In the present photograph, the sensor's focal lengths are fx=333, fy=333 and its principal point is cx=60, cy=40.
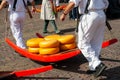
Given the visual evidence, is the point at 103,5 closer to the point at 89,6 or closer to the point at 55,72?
the point at 89,6

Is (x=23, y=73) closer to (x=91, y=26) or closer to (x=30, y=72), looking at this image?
(x=30, y=72)

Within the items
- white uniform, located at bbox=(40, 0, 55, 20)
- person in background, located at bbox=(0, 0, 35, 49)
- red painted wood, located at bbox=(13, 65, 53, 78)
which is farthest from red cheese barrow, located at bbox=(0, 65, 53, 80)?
white uniform, located at bbox=(40, 0, 55, 20)

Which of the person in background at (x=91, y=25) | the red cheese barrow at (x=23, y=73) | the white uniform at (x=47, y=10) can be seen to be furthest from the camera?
the white uniform at (x=47, y=10)

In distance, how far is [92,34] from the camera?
5867 mm

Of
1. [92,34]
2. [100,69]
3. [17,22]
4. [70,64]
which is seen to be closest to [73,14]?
[17,22]

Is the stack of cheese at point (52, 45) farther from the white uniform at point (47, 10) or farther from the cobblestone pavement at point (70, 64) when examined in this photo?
the white uniform at point (47, 10)

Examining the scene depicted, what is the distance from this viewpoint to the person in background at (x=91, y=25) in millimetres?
5664

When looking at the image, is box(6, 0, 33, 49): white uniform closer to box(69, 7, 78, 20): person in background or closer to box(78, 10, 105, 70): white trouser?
box(78, 10, 105, 70): white trouser

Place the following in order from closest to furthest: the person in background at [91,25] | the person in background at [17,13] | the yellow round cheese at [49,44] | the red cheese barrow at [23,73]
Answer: the person in background at [91,25]
the red cheese barrow at [23,73]
the yellow round cheese at [49,44]
the person in background at [17,13]

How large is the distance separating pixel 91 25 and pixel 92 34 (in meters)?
0.23

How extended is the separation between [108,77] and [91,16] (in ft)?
3.82

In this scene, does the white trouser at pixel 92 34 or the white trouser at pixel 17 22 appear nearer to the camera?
the white trouser at pixel 92 34

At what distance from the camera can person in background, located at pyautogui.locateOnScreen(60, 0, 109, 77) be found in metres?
5.66

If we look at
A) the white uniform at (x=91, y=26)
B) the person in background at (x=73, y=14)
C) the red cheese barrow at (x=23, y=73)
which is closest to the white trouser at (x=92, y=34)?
the white uniform at (x=91, y=26)
